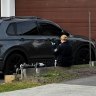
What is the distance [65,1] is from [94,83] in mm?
7951

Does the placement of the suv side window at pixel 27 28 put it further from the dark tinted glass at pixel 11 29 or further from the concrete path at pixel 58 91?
the concrete path at pixel 58 91

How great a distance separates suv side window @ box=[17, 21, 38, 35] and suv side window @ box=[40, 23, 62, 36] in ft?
0.94

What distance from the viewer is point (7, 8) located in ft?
65.6

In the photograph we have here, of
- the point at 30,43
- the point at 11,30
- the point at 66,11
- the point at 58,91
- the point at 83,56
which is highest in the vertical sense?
the point at 66,11

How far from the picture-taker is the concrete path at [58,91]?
1092cm

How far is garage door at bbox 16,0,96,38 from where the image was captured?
19547mm

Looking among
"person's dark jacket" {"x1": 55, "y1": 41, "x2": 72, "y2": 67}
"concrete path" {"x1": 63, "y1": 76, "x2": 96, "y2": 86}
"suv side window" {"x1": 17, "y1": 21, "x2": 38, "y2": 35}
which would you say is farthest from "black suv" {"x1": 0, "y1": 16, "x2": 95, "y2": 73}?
"concrete path" {"x1": 63, "y1": 76, "x2": 96, "y2": 86}

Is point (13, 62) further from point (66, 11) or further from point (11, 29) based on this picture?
point (66, 11)

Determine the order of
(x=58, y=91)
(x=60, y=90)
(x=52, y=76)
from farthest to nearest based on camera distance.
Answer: (x=52, y=76) → (x=60, y=90) → (x=58, y=91)

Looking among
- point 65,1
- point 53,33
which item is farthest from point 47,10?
point 53,33

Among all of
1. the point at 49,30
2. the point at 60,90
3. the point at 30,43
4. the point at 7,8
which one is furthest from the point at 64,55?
the point at 7,8

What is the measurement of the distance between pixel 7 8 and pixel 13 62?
19.1 feet

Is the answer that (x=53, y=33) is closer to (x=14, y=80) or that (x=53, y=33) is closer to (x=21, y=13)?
(x=14, y=80)

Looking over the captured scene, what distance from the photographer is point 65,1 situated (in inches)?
776
